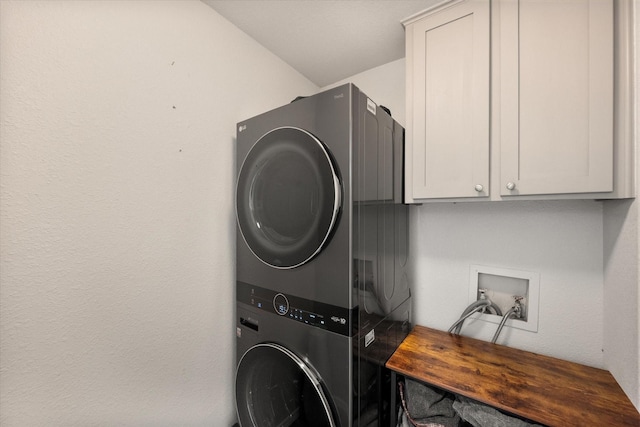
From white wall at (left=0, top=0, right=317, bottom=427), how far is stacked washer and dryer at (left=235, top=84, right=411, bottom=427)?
187mm

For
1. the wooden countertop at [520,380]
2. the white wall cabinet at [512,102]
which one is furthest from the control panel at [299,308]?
the white wall cabinet at [512,102]

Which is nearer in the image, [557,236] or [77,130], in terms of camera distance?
[77,130]

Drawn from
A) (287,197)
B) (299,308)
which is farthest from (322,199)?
(299,308)

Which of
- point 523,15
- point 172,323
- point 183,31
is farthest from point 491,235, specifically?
point 183,31

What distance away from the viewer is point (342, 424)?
0.93 metres

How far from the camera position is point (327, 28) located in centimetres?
144

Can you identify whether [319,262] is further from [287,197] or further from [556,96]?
[556,96]

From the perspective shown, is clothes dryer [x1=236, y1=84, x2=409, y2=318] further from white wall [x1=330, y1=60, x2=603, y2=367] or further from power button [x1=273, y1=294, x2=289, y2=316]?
white wall [x1=330, y1=60, x2=603, y2=367]

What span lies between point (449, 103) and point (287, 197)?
35.8 inches

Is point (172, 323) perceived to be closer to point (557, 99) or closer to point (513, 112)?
point (513, 112)

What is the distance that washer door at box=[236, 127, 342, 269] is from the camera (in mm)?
975

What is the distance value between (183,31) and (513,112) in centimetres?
157

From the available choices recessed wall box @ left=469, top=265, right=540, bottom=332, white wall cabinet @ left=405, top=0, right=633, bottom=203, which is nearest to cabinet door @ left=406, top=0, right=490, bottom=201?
white wall cabinet @ left=405, top=0, right=633, bottom=203

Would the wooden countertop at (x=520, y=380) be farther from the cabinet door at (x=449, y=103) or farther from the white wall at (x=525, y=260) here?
the cabinet door at (x=449, y=103)
